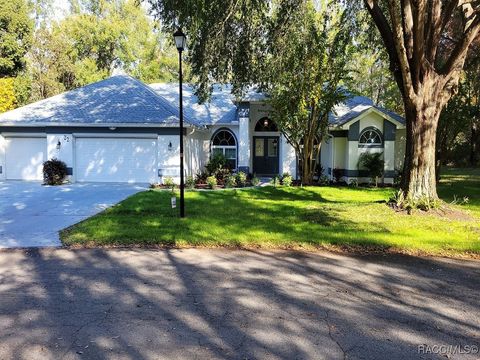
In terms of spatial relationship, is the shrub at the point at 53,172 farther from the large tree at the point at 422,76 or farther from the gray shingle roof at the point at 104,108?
the large tree at the point at 422,76

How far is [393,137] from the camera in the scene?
20.8 metres

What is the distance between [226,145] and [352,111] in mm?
6983

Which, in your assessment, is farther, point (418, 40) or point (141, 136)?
point (141, 136)

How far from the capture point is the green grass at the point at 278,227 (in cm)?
796

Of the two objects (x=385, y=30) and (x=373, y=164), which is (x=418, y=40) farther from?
(x=373, y=164)

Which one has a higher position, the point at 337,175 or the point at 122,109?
the point at 122,109

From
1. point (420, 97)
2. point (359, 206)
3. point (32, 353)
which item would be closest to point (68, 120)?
point (359, 206)

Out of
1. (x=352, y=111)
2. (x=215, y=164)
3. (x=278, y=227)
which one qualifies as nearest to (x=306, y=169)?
(x=215, y=164)

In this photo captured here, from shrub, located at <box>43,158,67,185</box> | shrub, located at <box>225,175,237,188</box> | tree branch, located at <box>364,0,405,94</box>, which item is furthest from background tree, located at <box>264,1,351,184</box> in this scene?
shrub, located at <box>43,158,67,185</box>

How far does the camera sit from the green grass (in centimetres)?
796

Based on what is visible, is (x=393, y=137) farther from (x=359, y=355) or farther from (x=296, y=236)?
(x=359, y=355)

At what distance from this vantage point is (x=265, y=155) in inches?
943

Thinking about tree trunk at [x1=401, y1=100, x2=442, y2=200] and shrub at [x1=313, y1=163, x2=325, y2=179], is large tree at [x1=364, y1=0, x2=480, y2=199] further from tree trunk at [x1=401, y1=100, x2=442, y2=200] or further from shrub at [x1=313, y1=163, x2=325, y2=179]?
shrub at [x1=313, y1=163, x2=325, y2=179]

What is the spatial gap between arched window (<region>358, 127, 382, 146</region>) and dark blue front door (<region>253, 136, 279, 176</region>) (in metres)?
4.87
